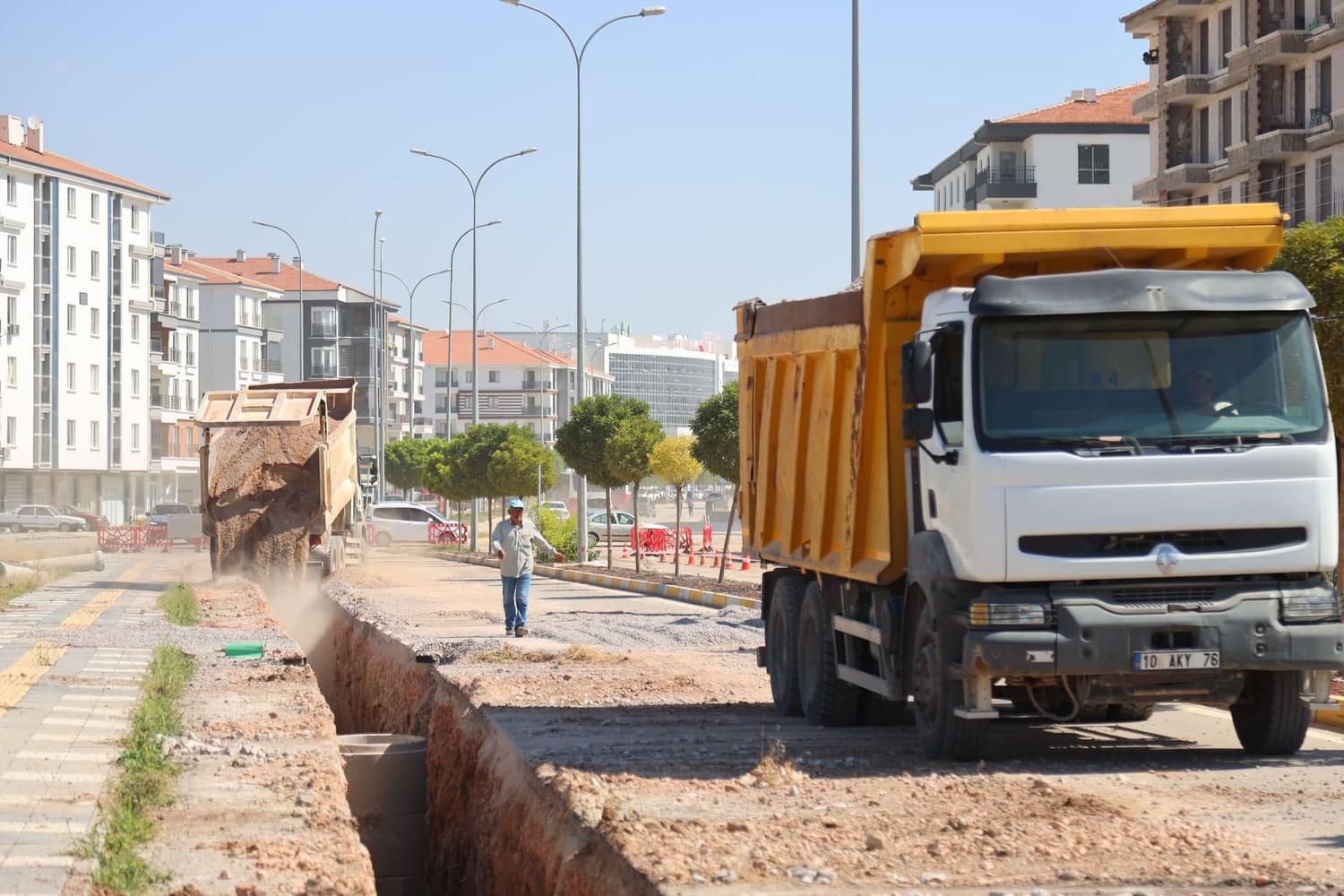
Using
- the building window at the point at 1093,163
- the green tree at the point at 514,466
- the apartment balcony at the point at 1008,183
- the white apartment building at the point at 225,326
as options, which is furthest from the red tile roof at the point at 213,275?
the green tree at the point at 514,466

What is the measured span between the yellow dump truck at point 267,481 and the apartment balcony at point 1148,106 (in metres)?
36.8

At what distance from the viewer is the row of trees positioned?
34906 mm

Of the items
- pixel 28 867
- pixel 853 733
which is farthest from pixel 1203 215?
pixel 28 867

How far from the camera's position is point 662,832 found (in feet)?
26.0

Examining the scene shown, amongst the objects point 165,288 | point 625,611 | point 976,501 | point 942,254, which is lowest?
point 625,611

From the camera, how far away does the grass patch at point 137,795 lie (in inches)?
290

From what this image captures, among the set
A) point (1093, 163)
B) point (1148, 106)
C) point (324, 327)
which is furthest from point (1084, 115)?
point (324, 327)

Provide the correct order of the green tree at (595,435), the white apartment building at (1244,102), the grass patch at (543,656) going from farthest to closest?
1. the white apartment building at (1244,102)
2. the green tree at (595,435)
3. the grass patch at (543,656)

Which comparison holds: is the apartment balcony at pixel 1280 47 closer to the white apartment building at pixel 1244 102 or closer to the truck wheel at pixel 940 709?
the white apartment building at pixel 1244 102

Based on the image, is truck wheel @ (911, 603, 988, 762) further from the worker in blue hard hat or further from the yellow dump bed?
the worker in blue hard hat

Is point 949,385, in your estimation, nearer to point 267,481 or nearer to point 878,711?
point 878,711

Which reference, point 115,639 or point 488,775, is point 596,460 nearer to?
point 115,639

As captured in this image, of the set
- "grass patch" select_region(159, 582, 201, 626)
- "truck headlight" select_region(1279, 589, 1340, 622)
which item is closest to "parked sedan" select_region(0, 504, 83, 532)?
"grass patch" select_region(159, 582, 201, 626)

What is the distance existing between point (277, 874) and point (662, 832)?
5.50 ft
